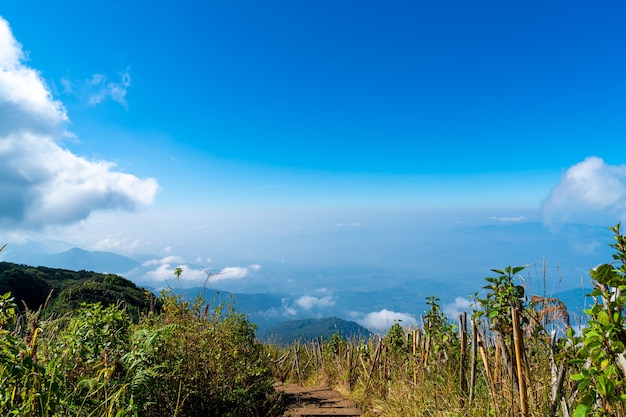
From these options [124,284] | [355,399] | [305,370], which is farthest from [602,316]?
[124,284]

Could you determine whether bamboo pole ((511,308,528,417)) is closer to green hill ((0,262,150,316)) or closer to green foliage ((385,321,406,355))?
green foliage ((385,321,406,355))

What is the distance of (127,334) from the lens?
4.45 meters

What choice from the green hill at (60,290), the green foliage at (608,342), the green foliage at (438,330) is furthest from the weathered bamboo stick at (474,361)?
the green hill at (60,290)

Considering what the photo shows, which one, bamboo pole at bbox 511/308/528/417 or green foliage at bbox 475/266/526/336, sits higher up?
green foliage at bbox 475/266/526/336

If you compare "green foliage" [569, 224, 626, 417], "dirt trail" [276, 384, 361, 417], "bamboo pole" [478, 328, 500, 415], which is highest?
"green foliage" [569, 224, 626, 417]

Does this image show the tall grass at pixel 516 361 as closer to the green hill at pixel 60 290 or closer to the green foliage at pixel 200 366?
the green foliage at pixel 200 366

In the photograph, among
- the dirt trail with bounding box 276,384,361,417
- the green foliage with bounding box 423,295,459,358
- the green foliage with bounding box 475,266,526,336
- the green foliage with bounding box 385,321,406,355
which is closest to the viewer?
the green foliage with bounding box 475,266,526,336

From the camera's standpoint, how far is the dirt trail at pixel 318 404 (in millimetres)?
6688

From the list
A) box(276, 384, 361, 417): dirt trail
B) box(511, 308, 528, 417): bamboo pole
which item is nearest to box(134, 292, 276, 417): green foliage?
box(276, 384, 361, 417): dirt trail

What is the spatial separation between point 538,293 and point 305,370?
10.5m

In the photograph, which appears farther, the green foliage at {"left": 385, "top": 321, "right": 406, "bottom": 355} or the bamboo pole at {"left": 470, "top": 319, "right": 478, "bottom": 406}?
the green foliage at {"left": 385, "top": 321, "right": 406, "bottom": 355}

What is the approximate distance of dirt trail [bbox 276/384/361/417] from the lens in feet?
21.9

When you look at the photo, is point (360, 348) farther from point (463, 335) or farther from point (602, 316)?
point (602, 316)

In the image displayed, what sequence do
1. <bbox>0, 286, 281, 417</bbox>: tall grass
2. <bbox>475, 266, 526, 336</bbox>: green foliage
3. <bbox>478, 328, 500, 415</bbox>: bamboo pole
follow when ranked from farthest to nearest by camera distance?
<bbox>478, 328, 500, 415</bbox>: bamboo pole < <bbox>475, 266, 526, 336</bbox>: green foliage < <bbox>0, 286, 281, 417</bbox>: tall grass
